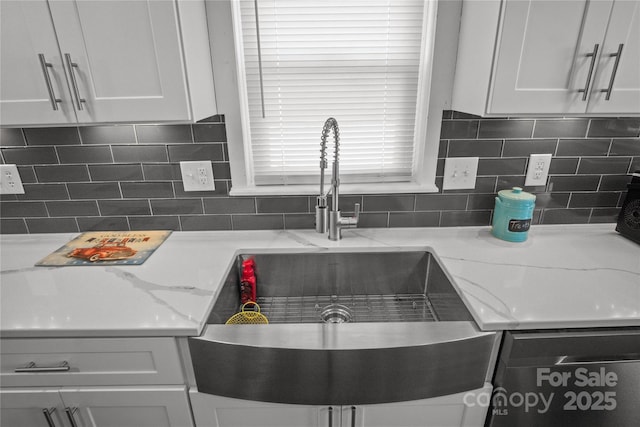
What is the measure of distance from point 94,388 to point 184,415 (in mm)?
266

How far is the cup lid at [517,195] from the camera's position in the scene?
4.32 feet

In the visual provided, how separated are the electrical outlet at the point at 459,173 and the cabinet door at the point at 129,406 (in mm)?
1198

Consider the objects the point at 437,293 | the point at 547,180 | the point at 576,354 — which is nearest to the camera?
the point at 576,354

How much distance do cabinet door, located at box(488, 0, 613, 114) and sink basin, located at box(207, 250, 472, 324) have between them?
0.62 meters

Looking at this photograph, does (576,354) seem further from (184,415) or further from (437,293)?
(184,415)

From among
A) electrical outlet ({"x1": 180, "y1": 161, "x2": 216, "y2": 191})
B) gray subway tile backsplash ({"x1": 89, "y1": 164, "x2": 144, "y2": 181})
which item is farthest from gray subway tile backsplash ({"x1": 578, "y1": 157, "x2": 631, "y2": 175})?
gray subway tile backsplash ({"x1": 89, "y1": 164, "x2": 144, "y2": 181})

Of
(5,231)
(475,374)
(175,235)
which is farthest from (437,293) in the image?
(5,231)

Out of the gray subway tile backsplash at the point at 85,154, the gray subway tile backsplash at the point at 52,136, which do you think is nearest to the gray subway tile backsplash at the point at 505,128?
the gray subway tile backsplash at the point at 85,154

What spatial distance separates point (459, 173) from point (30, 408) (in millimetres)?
1647

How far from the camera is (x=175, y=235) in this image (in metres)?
1.48

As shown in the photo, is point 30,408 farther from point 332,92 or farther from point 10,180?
point 332,92

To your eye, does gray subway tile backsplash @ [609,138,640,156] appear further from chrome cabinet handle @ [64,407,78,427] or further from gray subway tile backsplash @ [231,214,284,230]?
chrome cabinet handle @ [64,407,78,427]

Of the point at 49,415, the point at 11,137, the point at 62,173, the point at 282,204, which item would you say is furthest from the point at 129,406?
the point at 11,137

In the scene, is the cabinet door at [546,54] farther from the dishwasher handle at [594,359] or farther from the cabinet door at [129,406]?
the cabinet door at [129,406]
